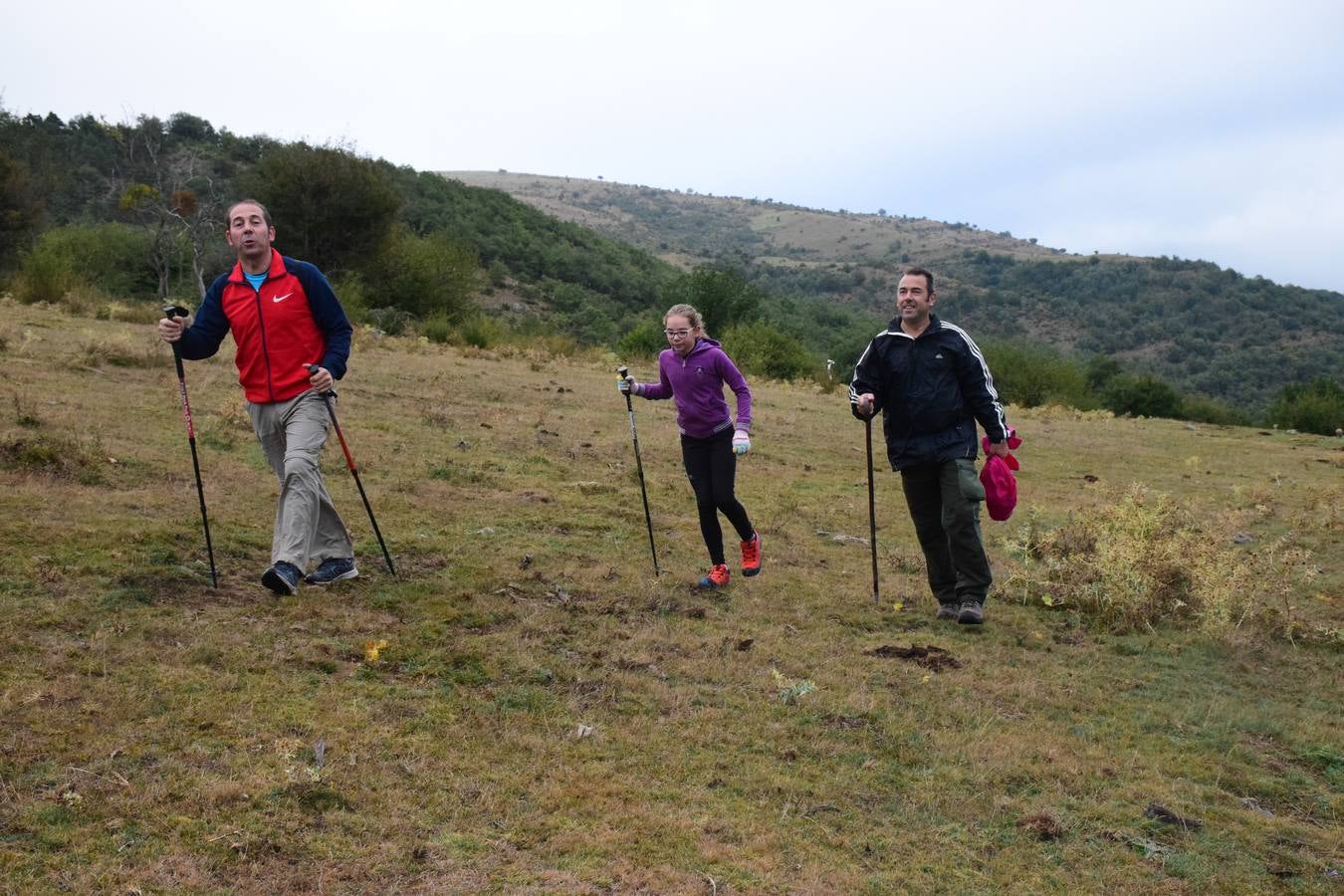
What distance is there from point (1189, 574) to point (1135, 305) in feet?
308

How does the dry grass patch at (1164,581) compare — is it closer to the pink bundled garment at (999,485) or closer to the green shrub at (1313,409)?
the pink bundled garment at (999,485)

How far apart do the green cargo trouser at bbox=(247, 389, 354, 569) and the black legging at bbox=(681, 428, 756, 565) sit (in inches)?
106

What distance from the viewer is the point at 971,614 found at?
738cm

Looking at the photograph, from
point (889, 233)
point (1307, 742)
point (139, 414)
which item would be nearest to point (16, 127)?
point (139, 414)

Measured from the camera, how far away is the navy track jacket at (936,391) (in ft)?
23.6

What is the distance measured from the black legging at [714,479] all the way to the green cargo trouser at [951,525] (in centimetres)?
134

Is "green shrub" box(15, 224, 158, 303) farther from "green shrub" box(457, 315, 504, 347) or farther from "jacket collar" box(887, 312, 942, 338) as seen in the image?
"jacket collar" box(887, 312, 942, 338)

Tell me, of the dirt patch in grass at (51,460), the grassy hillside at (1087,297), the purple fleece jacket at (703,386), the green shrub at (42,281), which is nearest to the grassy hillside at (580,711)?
the dirt patch in grass at (51,460)

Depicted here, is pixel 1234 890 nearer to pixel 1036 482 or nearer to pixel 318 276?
pixel 318 276

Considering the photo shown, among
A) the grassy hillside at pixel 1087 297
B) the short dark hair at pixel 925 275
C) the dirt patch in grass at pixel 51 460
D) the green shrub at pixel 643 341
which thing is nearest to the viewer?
the short dark hair at pixel 925 275

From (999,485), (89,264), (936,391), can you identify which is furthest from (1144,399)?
(89,264)

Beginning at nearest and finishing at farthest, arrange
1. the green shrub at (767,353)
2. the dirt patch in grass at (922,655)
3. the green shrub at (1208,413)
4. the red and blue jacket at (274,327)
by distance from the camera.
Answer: the red and blue jacket at (274,327) → the dirt patch in grass at (922,655) → the green shrub at (767,353) → the green shrub at (1208,413)

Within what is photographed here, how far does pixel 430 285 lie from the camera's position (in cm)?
3531

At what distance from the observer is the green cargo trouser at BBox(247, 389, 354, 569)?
20.4 feet
